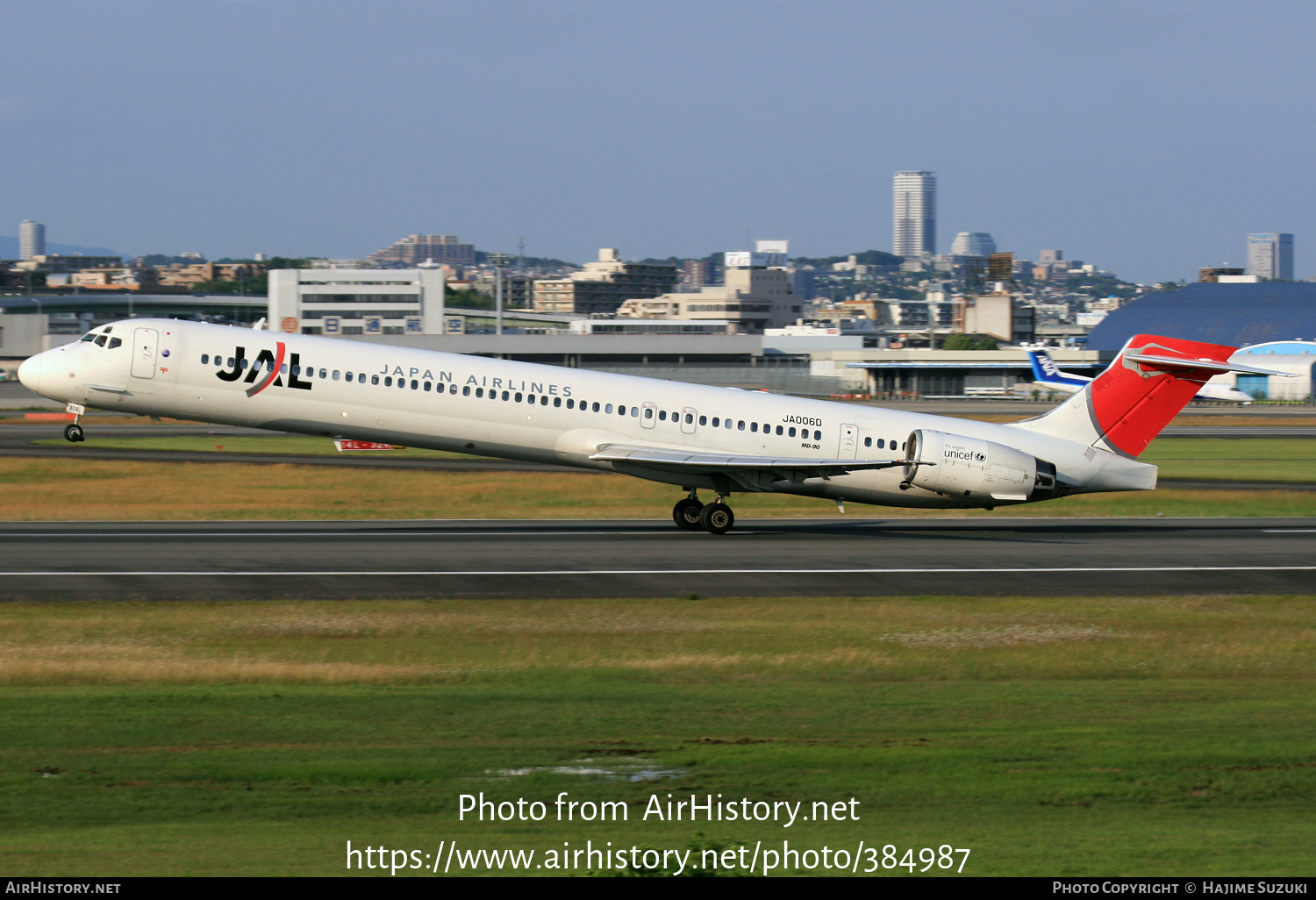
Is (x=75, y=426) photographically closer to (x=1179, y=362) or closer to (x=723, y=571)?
(x=723, y=571)

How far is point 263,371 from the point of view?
28.1 meters

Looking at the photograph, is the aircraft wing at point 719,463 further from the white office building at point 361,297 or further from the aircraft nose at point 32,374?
the white office building at point 361,297

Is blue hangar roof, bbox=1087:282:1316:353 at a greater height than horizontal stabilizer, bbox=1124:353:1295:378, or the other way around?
blue hangar roof, bbox=1087:282:1316:353

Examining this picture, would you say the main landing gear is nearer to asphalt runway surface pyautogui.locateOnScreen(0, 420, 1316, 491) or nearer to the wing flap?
the wing flap

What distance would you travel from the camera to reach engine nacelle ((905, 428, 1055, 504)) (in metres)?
30.0

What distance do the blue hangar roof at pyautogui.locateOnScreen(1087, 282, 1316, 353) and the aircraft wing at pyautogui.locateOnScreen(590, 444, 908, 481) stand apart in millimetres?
141984

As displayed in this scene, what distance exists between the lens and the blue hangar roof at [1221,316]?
6373 inches

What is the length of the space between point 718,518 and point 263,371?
36.9 feet

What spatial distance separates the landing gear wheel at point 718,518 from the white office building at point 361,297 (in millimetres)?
136601

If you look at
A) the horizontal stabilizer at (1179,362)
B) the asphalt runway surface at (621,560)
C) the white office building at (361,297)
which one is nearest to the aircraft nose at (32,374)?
the asphalt runway surface at (621,560)

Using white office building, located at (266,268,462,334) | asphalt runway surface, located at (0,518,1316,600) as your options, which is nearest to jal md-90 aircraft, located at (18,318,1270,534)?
asphalt runway surface, located at (0,518,1316,600)

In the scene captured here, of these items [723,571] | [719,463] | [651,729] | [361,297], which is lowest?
[723,571]

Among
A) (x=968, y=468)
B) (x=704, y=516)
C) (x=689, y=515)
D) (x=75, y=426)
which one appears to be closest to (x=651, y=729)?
(x=704, y=516)
